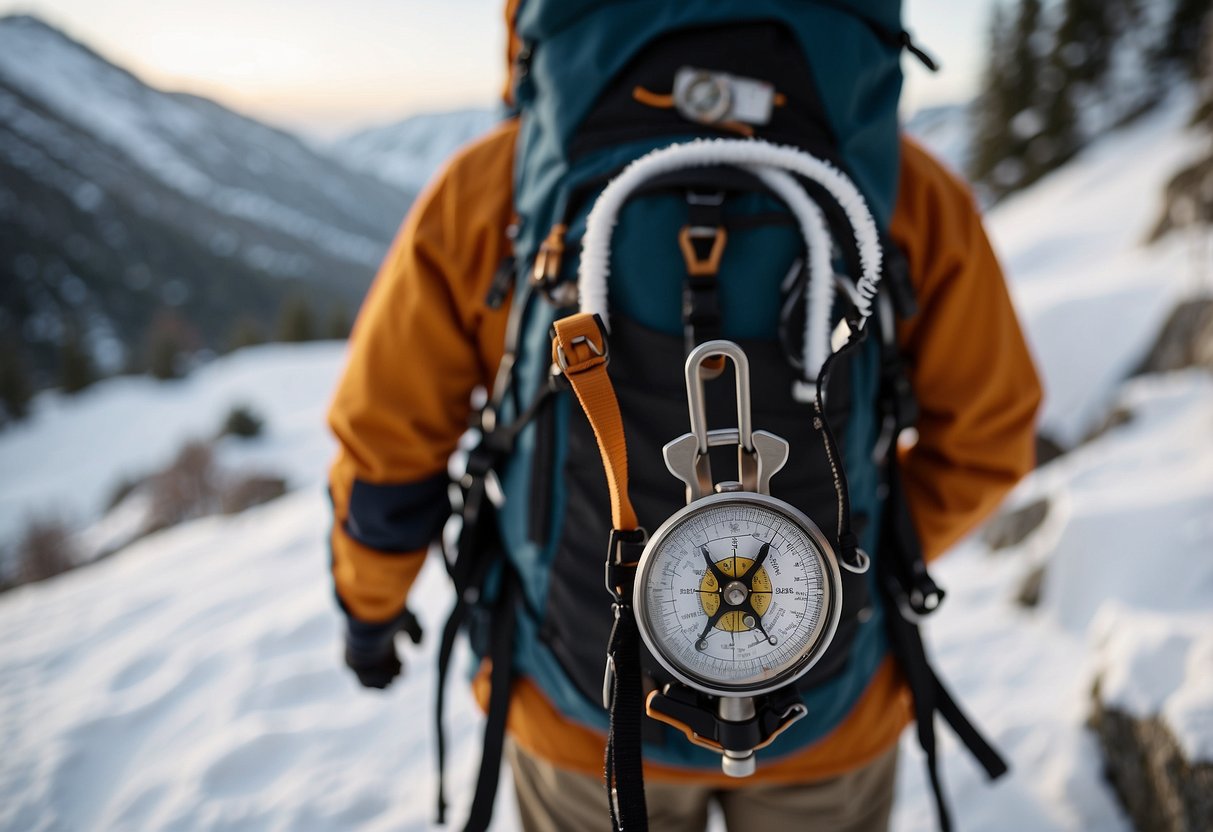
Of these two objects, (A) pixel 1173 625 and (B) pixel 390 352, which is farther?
(A) pixel 1173 625

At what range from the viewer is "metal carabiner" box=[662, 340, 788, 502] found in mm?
703

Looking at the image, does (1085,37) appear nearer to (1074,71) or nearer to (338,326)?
(1074,71)

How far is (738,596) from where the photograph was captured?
2.44ft

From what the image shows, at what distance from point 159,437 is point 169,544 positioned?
24485mm

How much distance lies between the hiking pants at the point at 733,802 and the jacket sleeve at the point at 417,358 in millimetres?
592

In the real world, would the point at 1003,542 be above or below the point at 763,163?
below

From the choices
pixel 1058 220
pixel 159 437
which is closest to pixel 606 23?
pixel 1058 220

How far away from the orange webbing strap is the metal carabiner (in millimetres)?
65

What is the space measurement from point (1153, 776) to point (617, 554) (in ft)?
7.41

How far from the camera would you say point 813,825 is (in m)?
1.41

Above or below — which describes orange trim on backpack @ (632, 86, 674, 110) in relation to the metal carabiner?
above

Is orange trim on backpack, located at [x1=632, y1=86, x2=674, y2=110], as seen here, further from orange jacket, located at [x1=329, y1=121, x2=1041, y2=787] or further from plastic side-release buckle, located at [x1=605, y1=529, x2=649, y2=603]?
plastic side-release buckle, located at [x1=605, y1=529, x2=649, y2=603]

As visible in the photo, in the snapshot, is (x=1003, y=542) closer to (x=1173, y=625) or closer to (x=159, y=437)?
(x=1173, y=625)

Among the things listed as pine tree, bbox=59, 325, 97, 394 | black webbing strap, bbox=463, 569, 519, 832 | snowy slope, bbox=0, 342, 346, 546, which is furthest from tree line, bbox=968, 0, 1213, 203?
pine tree, bbox=59, 325, 97, 394
